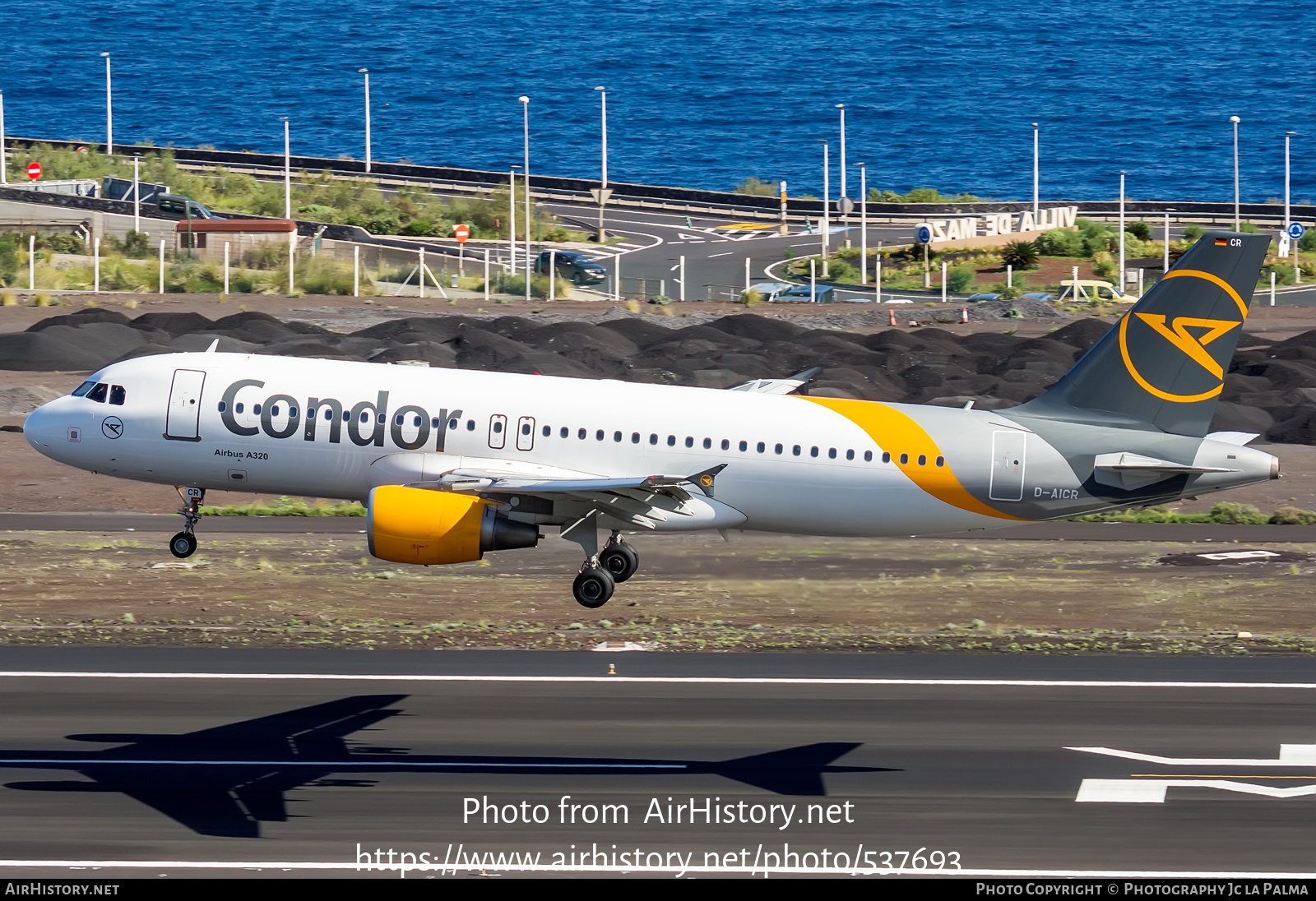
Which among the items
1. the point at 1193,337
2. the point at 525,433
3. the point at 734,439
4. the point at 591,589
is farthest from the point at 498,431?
the point at 1193,337

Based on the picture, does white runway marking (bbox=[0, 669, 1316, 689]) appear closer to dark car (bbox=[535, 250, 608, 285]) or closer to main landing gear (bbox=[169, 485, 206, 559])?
main landing gear (bbox=[169, 485, 206, 559])

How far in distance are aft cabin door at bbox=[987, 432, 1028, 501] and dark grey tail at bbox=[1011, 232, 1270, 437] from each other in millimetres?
1363

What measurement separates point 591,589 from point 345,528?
13645 millimetres

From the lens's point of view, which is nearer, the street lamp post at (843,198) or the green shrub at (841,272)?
the green shrub at (841,272)

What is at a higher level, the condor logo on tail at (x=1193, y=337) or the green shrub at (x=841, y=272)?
the green shrub at (x=841, y=272)

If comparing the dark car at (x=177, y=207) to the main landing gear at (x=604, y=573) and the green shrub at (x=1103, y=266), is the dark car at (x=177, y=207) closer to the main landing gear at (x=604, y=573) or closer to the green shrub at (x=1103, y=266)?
the green shrub at (x=1103, y=266)

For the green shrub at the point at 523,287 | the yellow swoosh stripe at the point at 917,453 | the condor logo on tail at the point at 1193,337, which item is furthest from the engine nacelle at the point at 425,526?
the green shrub at the point at 523,287

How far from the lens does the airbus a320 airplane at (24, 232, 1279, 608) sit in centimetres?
2966

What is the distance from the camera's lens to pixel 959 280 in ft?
326

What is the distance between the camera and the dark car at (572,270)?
9519 cm

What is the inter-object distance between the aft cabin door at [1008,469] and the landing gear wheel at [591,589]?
7.72 metres

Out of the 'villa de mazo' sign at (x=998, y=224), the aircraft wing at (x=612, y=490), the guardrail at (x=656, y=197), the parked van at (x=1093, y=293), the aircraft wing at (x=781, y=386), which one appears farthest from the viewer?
the guardrail at (x=656, y=197)

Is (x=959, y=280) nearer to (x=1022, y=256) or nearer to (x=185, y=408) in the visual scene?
(x=1022, y=256)

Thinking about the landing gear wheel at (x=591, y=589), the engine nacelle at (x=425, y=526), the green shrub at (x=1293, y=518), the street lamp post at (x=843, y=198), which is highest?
the street lamp post at (x=843, y=198)
